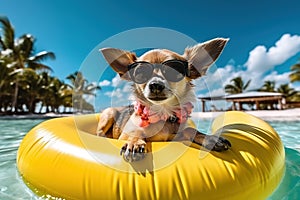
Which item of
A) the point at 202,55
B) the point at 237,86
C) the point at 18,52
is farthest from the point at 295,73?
the point at 18,52

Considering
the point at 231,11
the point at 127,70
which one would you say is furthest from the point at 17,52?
the point at 127,70

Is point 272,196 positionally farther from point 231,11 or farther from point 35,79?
point 35,79

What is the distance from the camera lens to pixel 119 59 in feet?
8.11

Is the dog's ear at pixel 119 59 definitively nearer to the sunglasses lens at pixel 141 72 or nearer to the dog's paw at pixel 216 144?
the sunglasses lens at pixel 141 72

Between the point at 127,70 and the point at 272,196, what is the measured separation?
1815mm

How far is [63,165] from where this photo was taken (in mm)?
1804

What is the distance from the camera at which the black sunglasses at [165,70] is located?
7.26ft

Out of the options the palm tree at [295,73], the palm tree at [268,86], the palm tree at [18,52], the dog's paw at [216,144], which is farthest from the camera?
the palm tree at [268,86]

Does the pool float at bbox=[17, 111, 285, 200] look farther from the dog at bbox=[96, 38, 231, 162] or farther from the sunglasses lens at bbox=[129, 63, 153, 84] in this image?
the sunglasses lens at bbox=[129, 63, 153, 84]

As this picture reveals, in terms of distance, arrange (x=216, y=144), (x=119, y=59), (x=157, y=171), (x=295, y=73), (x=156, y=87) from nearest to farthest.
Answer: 1. (x=157, y=171)
2. (x=216, y=144)
3. (x=156, y=87)
4. (x=119, y=59)
5. (x=295, y=73)

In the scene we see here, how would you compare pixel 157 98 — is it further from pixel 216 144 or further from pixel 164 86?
pixel 216 144

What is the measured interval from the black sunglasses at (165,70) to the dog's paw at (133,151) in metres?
0.73

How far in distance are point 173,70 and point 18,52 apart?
78.7 ft

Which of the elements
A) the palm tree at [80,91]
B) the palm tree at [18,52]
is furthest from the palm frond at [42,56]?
the palm tree at [80,91]
